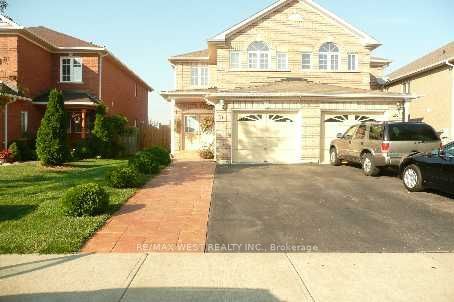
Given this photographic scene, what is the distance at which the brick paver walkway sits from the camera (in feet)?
19.5

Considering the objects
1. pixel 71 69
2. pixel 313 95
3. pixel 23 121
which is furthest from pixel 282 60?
pixel 23 121

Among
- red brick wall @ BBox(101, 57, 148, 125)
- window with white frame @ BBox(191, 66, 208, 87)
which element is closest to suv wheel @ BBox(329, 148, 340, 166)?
window with white frame @ BBox(191, 66, 208, 87)

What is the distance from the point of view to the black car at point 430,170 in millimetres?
9141

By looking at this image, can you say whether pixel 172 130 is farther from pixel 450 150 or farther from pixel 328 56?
pixel 450 150

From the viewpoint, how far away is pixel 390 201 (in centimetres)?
915

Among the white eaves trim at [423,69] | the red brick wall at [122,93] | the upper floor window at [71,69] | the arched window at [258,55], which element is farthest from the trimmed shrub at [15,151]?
the white eaves trim at [423,69]

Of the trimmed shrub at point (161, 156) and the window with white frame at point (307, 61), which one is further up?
the window with white frame at point (307, 61)

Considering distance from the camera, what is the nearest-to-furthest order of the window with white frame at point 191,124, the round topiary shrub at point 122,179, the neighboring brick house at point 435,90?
1. the round topiary shrub at point 122,179
2. the neighboring brick house at point 435,90
3. the window with white frame at point 191,124

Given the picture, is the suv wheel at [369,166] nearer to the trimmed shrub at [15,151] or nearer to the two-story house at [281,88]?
the two-story house at [281,88]

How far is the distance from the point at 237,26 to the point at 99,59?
9567mm

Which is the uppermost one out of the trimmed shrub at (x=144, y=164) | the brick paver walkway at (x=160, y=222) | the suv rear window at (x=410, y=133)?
the suv rear window at (x=410, y=133)

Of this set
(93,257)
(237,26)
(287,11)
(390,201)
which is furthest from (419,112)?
(93,257)

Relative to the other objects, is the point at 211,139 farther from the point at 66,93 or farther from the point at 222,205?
the point at 222,205

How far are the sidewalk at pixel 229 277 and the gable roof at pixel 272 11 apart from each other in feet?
53.4
